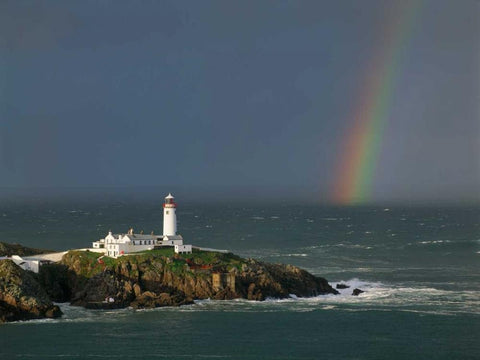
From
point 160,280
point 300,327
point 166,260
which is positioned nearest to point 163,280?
point 160,280

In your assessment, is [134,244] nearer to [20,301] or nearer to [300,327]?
[20,301]

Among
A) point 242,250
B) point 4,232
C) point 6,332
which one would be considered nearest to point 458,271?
point 242,250

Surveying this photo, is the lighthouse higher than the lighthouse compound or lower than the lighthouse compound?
higher

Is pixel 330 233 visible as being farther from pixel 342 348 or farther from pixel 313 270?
pixel 342 348

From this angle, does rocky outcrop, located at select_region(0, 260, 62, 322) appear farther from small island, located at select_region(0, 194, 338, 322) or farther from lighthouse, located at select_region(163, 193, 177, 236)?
lighthouse, located at select_region(163, 193, 177, 236)

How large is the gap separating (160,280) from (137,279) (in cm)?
260

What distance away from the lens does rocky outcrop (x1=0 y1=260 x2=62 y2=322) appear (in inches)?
3563

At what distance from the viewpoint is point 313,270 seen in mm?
127438

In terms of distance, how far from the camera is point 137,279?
10062 cm

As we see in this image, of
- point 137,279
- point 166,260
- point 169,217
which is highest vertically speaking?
point 169,217

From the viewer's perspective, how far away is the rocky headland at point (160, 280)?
98250 mm

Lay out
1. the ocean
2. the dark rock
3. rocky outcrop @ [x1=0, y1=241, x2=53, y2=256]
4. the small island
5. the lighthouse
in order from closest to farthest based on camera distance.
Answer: the ocean
the small island
the dark rock
rocky outcrop @ [x1=0, y1=241, x2=53, y2=256]
the lighthouse

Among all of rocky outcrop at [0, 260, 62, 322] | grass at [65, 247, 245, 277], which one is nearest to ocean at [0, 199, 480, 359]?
rocky outcrop at [0, 260, 62, 322]

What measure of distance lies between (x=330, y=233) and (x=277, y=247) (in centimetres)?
3848
